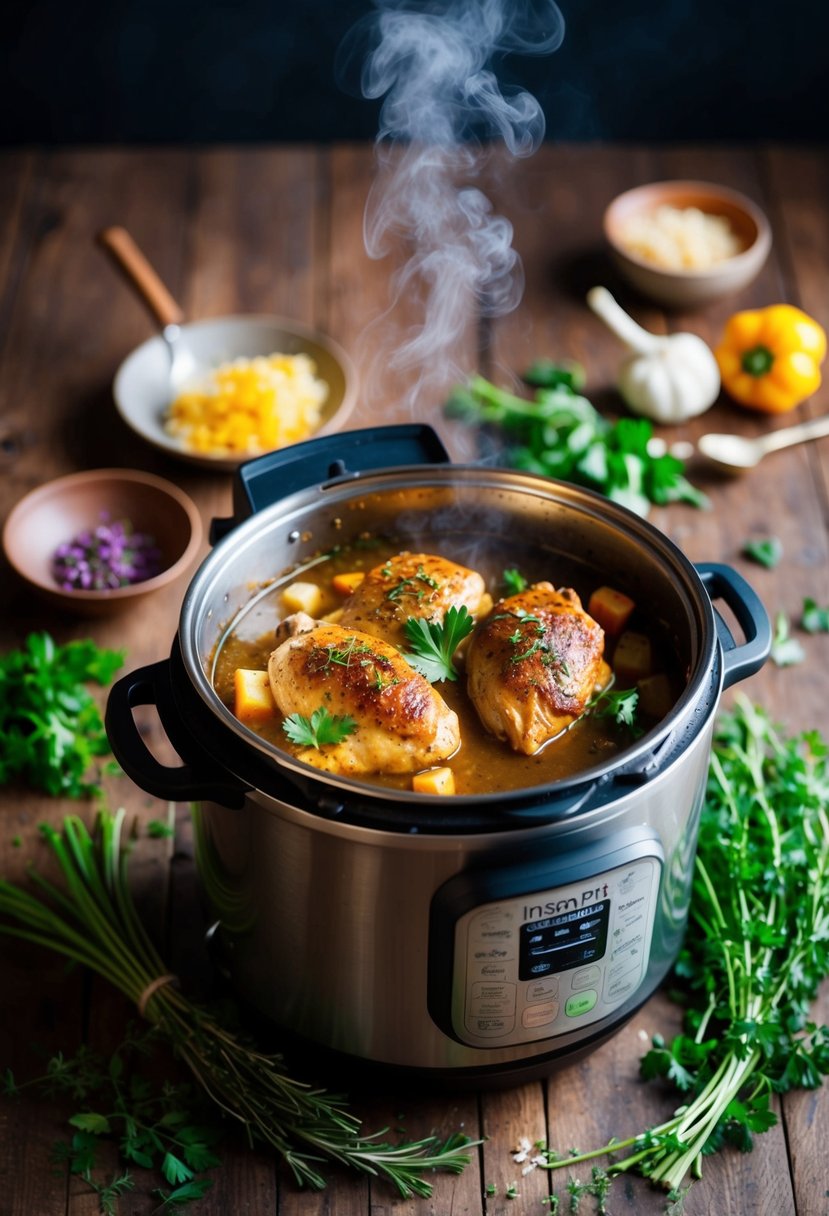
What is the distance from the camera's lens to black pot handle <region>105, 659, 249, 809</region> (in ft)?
6.56

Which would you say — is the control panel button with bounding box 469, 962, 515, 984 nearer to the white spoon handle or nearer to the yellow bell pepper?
the white spoon handle

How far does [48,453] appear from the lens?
3.79 metres

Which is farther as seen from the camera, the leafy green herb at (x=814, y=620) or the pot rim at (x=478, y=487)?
the leafy green herb at (x=814, y=620)

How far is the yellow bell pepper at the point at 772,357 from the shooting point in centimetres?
387

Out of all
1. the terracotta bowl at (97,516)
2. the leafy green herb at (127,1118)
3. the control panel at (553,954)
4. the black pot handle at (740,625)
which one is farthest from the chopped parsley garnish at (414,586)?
the terracotta bowl at (97,516)

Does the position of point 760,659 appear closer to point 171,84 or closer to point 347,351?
point 347,351

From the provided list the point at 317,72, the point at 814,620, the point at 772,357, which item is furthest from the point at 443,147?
the point at 814,620

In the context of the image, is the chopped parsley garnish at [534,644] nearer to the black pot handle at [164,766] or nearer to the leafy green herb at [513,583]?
the leafy green herb at [513,583]

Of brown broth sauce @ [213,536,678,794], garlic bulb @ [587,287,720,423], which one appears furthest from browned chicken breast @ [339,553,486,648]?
garlic bulb @ [587,287,720,423]

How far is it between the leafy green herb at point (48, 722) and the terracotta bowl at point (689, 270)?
2.15 metres

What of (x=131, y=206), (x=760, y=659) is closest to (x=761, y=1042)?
(x=760, y=659)

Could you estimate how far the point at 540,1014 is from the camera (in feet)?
7.04

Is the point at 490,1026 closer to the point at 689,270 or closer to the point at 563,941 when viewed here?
the point at 563,941

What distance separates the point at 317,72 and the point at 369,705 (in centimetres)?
359
